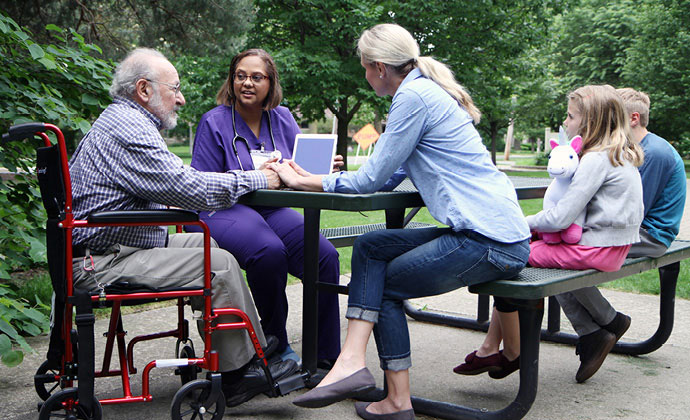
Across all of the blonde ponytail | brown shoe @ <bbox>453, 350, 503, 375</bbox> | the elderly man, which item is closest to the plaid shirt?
the elderly man

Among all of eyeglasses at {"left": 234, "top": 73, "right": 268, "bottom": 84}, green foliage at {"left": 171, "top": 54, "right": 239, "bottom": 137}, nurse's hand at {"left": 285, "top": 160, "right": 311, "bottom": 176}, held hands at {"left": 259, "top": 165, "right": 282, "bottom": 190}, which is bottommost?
held hands at {"left": 259, "top": 165, "right": 282, "bottom": 190}

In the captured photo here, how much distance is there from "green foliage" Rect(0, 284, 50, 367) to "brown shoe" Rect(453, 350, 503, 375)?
1972 millimetres

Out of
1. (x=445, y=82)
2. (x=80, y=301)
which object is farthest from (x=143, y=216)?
(x=445, y=82)

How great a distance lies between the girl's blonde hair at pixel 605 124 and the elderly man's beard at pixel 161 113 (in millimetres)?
1802

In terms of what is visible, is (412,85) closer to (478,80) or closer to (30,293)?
(30,293)

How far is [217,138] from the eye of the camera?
3.79m

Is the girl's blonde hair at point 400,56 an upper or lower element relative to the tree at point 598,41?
lower

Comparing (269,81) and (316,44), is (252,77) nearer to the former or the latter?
(269,81)

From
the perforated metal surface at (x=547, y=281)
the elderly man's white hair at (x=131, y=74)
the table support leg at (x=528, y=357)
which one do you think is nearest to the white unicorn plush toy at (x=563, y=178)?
the perforated metal surface at (x=547, y=281)

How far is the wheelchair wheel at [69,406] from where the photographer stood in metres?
2.56

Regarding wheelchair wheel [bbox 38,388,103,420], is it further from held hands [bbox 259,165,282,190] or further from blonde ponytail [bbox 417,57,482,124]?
blonde ponytail [bbox 417,57,482,124]

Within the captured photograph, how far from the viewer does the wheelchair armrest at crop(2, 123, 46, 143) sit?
2527 millimetres

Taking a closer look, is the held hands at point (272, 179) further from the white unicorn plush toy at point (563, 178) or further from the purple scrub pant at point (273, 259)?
the white unicorn plush toy at point (563, 178)

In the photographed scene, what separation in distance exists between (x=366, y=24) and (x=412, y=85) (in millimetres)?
15540
